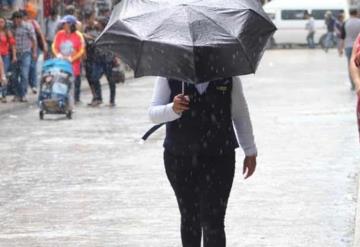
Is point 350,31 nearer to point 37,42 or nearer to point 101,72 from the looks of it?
point 101,72

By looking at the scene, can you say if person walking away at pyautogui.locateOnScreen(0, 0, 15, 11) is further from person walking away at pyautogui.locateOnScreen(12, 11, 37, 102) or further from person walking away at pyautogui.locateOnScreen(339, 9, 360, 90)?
person walking away at pyautogui.locateOnScreen(339, 9, 360, 90)

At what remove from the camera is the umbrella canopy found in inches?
234

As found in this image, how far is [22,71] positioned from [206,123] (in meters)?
17.1

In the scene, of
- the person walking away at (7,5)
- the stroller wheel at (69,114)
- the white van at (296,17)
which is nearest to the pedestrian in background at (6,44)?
the stroller wheel at (69,114)

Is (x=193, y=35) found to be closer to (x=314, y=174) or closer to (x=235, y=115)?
(x=235, y=115)

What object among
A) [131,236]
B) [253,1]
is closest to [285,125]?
[131,236]

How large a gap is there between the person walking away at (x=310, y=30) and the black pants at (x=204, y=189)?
49.2 metres

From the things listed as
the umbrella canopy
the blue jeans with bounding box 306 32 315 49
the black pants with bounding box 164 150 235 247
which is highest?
the umbrella canopy

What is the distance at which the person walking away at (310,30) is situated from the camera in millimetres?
54906

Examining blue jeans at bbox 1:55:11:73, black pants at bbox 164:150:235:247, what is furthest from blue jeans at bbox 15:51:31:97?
black pants at bbox 164:150:235:247

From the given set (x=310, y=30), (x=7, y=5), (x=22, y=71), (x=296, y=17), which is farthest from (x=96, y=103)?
(x=296, y=17)

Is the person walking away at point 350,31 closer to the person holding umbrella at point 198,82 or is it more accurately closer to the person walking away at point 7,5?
the person walking away at point 7,5

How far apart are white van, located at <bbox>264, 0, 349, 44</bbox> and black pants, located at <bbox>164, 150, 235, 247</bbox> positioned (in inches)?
1996

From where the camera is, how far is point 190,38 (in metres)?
5.96
